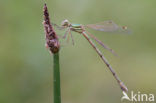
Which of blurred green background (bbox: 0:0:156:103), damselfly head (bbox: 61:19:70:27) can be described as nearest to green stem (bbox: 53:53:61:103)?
damselfly head (bbox: 61:19:70:27)

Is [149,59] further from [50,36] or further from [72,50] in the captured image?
[50,36]

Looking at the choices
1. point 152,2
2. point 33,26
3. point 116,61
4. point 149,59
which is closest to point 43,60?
point 33,26

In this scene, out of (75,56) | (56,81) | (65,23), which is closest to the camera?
(56,81)

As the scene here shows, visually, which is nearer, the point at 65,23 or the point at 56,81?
the point at 56,81

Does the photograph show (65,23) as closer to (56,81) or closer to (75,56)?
(56,81)

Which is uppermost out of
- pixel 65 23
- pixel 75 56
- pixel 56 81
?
pixel 65 23

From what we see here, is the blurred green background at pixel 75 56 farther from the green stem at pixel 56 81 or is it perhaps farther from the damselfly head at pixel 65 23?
Answer: the green stem at pixel 56 81

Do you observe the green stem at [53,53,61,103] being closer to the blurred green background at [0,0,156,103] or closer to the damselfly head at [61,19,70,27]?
the damselfly head at [61,19,70,27]

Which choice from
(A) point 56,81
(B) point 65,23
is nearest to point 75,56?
(B) point 65,23

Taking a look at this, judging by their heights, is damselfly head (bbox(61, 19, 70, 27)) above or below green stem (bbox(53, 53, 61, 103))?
above

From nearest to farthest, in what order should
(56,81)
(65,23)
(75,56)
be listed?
(56,81), (65,23), (75,56)
